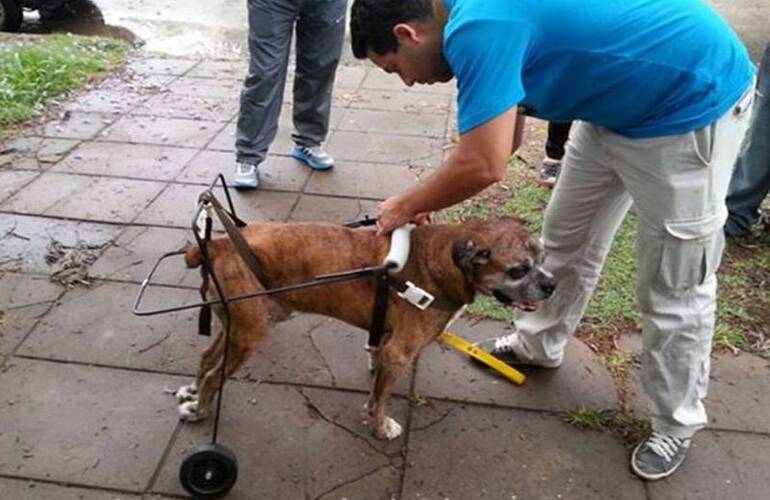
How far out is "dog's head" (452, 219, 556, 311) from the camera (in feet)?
9.05

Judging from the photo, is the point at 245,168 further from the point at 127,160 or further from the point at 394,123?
the point at 394,123

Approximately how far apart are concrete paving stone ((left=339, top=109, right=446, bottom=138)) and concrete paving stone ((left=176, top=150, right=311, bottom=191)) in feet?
3.19

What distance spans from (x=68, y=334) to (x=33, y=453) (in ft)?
2.69

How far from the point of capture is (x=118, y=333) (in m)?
3.68

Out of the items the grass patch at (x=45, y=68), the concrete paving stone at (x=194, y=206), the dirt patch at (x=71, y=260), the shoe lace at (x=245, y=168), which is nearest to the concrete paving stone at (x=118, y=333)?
the dirt patch at (x=71, y=260)

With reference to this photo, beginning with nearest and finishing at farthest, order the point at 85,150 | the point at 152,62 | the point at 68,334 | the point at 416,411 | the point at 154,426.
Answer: the point at 154,426 < the point at 416,411 < the point at 68,334 < the point at 85,150 < the point at 152,62

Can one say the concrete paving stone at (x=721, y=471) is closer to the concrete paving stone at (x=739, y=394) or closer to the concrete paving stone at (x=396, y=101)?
the concrete paving stone at (x=739, y=394)

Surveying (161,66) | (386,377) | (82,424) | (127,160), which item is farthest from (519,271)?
(161,66)

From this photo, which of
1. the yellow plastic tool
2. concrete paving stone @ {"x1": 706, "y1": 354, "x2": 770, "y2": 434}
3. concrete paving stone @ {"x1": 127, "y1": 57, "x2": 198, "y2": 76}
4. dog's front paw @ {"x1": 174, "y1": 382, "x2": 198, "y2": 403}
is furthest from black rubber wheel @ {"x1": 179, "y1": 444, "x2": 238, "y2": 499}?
concrete paving stone @ {"x1": 127, "y1": 57, "x2": 198, "y2": 76}

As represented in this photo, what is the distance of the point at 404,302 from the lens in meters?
2.91

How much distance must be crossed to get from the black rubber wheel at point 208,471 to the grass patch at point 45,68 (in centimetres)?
433

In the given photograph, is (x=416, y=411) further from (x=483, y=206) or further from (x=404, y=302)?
(x=483, y=206)

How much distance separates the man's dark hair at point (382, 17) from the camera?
2.35 metres

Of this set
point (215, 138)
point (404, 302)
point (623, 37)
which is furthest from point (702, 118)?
point (215, 138)
